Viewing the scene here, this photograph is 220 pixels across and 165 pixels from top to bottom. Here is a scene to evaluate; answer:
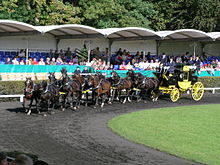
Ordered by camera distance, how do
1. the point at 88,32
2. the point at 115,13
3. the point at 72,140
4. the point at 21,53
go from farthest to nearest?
the point at 115,13
the point at 88,32
the point at 21,53
the point at 72,140

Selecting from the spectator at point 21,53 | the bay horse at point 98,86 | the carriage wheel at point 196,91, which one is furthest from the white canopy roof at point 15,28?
the carriage wheel at point 196,91

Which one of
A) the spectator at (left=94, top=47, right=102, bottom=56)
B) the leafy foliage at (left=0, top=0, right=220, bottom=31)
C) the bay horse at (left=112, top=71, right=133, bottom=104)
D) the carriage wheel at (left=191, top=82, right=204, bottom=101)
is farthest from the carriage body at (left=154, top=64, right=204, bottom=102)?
the leafy foliage at (left=0, top=0, right=220, bottom=31)

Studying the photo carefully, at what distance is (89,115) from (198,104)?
703 centimetres

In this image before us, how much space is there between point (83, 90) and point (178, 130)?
662 cm

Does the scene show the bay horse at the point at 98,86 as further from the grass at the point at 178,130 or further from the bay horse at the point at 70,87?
the grass at the point at 178,130

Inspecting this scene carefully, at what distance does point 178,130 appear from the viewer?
1469 cm

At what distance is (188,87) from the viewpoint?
23.7 meters

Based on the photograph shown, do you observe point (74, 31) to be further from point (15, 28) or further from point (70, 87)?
point (70, 87)

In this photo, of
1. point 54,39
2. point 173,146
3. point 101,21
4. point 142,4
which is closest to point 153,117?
point 173,146

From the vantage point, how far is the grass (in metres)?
11.5

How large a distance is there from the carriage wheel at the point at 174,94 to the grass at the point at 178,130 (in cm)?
253

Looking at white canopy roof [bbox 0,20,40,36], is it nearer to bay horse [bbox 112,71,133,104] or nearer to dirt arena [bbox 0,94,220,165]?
bay horse [bbox 112,71,133,104]

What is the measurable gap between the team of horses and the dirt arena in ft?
2.41

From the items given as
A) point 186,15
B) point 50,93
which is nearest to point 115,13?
point 186,15
